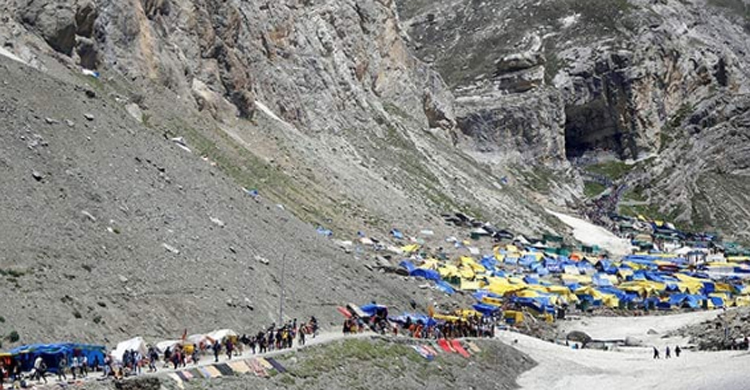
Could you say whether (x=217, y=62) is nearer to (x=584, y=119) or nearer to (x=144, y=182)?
(x=144, y=182)

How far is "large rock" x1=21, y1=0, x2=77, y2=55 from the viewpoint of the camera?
7006cm

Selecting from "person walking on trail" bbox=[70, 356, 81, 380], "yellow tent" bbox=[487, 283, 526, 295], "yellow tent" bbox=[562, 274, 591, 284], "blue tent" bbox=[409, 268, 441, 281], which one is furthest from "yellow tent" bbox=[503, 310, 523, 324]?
"person walking on trail" bbox=[70, 356, 81, 380]

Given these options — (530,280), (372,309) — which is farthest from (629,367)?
(530,280)

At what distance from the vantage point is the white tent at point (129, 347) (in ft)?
120

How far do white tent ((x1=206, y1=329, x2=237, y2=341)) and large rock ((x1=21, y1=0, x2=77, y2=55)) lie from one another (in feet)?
114

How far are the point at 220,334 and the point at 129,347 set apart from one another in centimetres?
602

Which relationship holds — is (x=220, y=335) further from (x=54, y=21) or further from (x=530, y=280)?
(x=530, y=280)

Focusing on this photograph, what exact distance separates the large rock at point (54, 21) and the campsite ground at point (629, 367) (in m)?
34.7

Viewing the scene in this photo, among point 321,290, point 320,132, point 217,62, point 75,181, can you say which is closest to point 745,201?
point 320,132

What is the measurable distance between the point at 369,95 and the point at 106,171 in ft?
263

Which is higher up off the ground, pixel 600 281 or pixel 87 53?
pixel 87 53

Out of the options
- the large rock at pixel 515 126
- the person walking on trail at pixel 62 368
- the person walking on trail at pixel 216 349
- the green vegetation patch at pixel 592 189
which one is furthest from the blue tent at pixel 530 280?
the green vegetation patch at pixel 592 189

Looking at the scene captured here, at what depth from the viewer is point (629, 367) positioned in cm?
6316

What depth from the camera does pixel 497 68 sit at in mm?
190875
